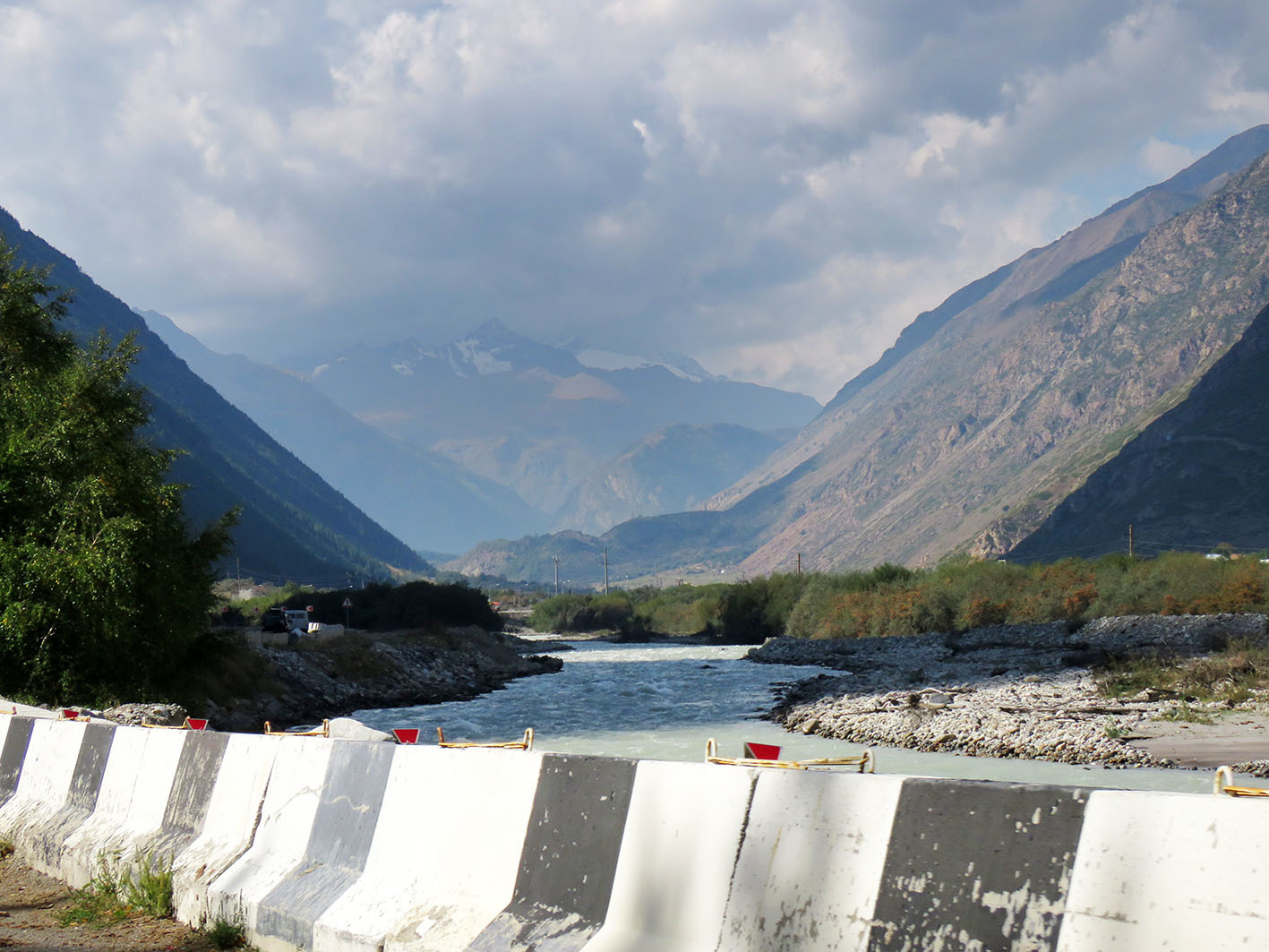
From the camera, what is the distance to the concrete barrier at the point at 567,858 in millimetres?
5012

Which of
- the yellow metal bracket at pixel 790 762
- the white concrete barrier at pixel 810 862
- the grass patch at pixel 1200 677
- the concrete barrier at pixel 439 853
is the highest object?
the grass patch at pixel 1200 677

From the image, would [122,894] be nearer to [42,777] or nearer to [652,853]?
[42,777]

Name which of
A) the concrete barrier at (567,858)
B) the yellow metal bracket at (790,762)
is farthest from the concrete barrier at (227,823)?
the yellow metal bracket at (790,762)

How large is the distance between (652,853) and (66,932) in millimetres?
4583

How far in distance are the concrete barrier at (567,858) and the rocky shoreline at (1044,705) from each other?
78.1 ft

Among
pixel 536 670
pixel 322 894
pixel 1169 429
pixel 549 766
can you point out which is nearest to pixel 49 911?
pixel 322 894

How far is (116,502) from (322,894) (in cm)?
1775

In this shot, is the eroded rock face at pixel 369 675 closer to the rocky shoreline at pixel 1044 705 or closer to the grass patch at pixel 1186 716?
the rocky shoreline at pixel 1044 705

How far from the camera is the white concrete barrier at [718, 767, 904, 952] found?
4.06 m

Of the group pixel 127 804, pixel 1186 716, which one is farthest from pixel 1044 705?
pixel 127 804

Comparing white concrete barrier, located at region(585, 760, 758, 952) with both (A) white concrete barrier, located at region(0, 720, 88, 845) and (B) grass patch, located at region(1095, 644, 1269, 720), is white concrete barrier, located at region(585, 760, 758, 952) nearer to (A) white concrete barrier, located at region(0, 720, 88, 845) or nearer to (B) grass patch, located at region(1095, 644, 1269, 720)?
(A) white concrete barrier, located at region(0, 720, 88, 845)

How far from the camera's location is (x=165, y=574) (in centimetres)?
2278

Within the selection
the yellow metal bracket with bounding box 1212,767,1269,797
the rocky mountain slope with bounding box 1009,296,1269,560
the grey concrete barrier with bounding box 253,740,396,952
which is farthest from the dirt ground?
the rocky mountain slope with bounding box 1009,296,1269,560

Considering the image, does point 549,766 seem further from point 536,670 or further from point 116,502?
point 536,670
